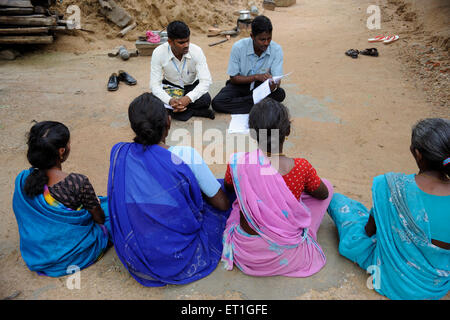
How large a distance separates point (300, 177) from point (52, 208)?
157 cm

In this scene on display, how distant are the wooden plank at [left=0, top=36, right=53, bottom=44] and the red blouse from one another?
6.99 metres

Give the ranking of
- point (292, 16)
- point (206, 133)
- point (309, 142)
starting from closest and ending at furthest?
point (309, 142) < point (206, 133) < point (292, 16)

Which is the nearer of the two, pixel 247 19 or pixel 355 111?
pixel 355 111

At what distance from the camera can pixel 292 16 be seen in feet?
34.7

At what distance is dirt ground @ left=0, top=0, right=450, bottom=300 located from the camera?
2.03 meters

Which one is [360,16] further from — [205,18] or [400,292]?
[400,292]

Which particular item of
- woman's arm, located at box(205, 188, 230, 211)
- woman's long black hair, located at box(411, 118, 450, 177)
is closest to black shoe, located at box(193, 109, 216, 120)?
woman's arm, located at box(205, 188, 230, 211)

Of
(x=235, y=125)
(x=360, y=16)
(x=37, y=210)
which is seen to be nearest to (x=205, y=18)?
(x=360, y=16)

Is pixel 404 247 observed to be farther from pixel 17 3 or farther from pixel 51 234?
pixel 17 3

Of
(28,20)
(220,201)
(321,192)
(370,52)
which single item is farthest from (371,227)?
(28,20)

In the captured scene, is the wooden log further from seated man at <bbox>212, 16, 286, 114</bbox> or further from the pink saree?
the pink saree

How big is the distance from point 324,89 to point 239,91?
5.29 feet

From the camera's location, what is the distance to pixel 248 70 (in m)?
4.34

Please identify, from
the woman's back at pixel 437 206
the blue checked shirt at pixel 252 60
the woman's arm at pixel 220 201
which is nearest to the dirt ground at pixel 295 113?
the woman's arm at pixel 220 201
